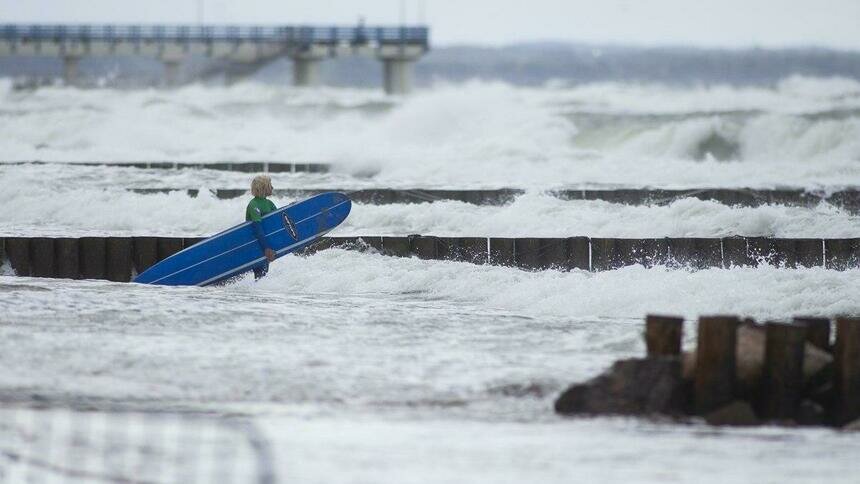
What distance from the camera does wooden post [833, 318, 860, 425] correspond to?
26.2 feet

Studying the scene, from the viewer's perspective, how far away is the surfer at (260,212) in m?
14.2

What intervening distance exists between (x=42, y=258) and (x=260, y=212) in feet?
7.51

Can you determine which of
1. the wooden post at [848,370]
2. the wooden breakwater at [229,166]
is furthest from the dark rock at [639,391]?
the wooden breakwater at [229,166]

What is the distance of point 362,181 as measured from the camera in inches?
1053

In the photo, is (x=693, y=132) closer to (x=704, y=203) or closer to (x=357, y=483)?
(x=704, y=203)

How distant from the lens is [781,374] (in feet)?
26.2

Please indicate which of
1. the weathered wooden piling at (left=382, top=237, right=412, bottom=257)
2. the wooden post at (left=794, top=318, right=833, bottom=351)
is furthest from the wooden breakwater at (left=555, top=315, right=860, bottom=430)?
the weathered wooden piling at (left=382, top=237, right=412, bottom=257)

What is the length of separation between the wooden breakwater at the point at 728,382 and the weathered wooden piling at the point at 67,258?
25.3ft

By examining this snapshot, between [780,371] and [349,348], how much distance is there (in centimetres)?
324

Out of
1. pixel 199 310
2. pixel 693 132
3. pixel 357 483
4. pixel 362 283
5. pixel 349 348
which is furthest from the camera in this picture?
pixel 693 132

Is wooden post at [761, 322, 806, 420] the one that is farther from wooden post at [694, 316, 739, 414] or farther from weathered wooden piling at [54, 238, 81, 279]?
weathered wooden piling at [54, 238, 81, 279]

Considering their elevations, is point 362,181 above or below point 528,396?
above

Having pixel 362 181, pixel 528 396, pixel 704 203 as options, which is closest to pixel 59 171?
pixel 362 181

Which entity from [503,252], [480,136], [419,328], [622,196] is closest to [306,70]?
[480,136]
